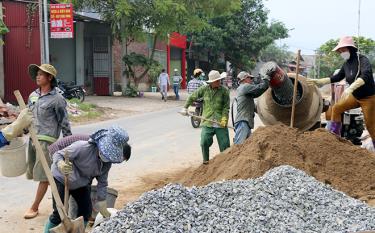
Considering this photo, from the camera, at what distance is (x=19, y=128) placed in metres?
4.36

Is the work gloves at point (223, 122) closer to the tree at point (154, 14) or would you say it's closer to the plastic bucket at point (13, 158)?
the plastic bucket at point (13, 158)

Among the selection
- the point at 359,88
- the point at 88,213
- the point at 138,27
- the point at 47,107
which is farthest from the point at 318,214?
the point at 138,27

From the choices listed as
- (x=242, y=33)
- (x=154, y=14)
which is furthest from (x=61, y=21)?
(x=242, y=33)

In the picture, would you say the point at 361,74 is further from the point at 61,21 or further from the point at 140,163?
the point at 61,21

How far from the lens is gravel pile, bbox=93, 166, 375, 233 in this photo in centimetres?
423

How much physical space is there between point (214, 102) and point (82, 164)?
3.77 meters

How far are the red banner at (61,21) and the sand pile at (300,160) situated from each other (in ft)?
40.4

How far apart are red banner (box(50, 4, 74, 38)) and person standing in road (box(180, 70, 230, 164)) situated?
11163 millimetres

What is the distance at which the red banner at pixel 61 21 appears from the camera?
59.9 feet

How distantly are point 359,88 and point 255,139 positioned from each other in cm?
194

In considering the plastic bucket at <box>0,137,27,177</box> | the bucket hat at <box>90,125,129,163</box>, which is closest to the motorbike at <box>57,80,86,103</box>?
the plastic bucket at <box>0,137,27,177</box>

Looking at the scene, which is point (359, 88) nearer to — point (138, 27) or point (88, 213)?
A: point (88, 213)

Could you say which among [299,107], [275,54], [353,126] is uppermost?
[275,54]

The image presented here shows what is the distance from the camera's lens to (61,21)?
60.2 feet
